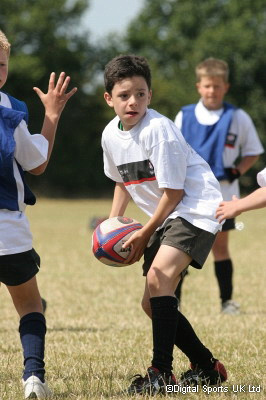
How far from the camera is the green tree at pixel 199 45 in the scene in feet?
160

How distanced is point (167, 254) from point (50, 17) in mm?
48498

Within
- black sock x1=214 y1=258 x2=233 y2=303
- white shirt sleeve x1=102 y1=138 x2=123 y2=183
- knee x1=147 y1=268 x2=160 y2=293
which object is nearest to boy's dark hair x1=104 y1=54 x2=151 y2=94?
white shirt sleeve x1=102 y1=138 x2=123 y2=183

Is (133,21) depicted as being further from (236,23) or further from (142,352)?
(142,352)

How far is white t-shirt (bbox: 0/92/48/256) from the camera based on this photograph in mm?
4102

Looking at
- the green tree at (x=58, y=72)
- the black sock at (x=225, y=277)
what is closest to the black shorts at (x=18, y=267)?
the black sock at (x=225, y=277)

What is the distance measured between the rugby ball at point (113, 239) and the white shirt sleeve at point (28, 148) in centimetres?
74

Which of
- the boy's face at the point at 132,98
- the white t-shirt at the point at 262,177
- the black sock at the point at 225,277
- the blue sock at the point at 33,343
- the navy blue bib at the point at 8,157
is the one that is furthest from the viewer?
the black sock at the point at 225,277

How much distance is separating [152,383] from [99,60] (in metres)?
48.1

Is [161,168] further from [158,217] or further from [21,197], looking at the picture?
[21,197]

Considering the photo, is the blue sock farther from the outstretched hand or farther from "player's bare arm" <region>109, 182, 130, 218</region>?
the outstretched hand

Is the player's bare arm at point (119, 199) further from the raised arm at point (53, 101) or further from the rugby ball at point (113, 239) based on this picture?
the raised arm at point (53, 101)

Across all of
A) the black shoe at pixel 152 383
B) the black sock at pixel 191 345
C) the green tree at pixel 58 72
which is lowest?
the green tree at pixel 58 72

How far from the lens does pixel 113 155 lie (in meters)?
4.76

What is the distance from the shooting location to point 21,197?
4.18 meters
